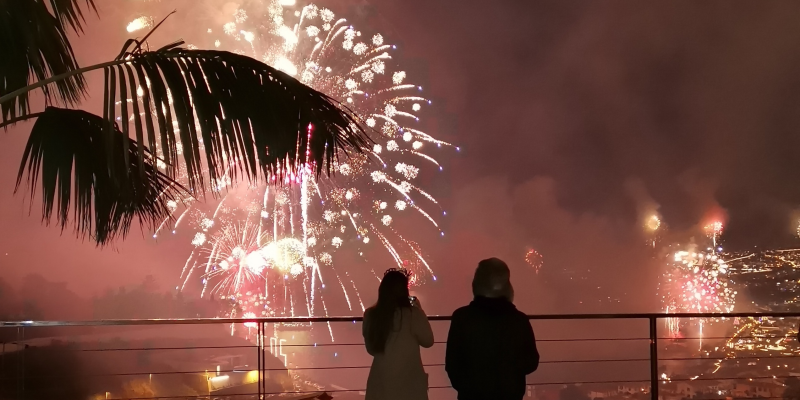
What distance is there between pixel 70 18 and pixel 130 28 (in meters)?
10.1

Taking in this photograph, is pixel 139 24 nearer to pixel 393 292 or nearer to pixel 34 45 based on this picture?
pixel 34 45

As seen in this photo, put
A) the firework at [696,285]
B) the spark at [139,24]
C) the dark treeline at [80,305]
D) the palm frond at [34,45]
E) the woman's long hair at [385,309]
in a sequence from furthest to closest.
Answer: the firework at [696,285] → the dark treeline at [80,305] → the spark at [139,24] → the woman's long hair at [385,309] → the palm frond at [34,45]

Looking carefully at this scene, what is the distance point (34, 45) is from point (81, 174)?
677 mm

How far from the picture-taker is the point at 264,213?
20.1m

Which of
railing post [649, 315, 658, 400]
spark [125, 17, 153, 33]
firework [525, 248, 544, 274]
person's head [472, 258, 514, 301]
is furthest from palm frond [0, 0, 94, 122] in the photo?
firework [525, 248, 544, 274]

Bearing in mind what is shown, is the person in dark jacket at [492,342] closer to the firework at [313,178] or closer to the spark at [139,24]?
the firework at [313,178]

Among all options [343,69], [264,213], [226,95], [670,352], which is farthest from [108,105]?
[670,352]

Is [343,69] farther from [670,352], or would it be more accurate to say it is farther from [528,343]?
[670,352]

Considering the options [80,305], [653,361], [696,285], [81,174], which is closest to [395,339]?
[81,174]

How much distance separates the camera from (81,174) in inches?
120

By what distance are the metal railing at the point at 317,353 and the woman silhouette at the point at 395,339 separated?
22.7 inches

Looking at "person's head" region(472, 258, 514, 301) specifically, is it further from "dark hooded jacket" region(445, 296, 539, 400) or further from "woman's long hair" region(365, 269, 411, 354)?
"woman's long hair" region(365, 269, 411, 354)

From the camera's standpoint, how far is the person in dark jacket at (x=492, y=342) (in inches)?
98.4

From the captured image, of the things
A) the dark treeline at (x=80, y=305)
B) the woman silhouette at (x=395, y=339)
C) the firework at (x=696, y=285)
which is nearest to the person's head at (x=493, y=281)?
the woman silhouette at (x=395, y=339)
